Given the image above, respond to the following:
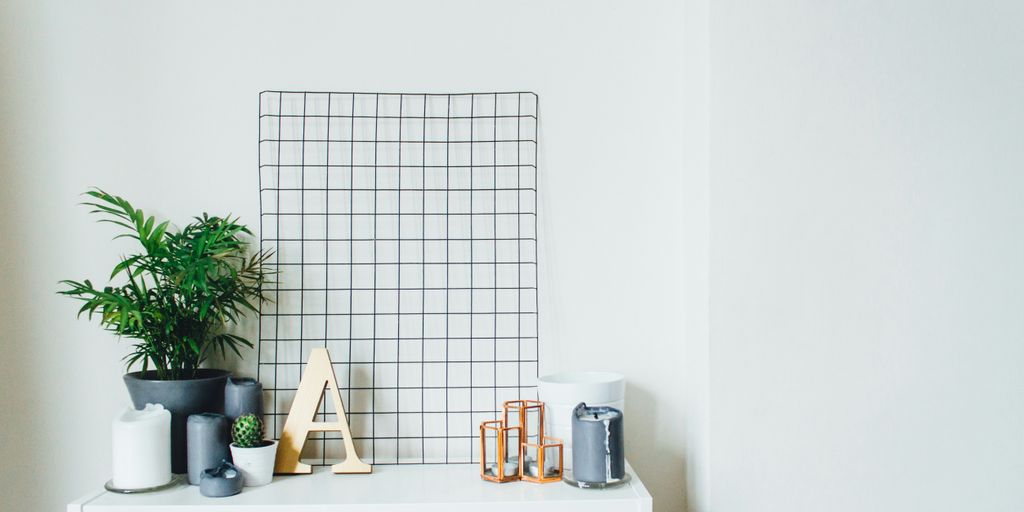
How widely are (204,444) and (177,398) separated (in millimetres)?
122

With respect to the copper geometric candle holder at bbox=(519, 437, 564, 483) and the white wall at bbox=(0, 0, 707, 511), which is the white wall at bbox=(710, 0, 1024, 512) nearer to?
the white wall at bbox=(0, 0, 707, 511)

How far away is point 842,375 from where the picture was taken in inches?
60.7

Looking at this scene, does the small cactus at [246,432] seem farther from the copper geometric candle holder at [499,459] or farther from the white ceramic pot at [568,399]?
the white ceramic pot at [568,399]

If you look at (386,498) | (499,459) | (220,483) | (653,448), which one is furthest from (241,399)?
(653,448)

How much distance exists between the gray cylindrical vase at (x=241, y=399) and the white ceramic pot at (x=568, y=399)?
0.58m

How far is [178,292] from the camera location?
60.5 inches

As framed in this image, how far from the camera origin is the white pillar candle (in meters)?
1.39

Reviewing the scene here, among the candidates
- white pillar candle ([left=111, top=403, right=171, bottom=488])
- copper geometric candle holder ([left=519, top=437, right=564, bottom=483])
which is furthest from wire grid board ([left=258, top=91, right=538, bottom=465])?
white pillar candle ([left=111, top=403, right=171, bottom=488])

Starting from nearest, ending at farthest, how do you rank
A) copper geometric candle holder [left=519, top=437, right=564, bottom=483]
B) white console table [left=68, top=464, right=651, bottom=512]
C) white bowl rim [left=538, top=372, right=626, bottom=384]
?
white console table [left=68, top=464, right=651, bottom=512] < copper geometric candle holder [left=519, top=437, right=564, bottom=483] < white bowl rim [left=538, top=372, right=626, bottom=384]

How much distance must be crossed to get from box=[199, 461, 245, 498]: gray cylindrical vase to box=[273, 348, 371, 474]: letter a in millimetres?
125

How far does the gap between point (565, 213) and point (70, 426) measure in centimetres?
119

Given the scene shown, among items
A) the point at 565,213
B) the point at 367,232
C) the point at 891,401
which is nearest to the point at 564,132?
the point at 565,213

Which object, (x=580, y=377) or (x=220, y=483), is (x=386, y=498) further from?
(x=580, y=377)

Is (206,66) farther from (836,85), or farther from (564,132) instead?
(836,85)
